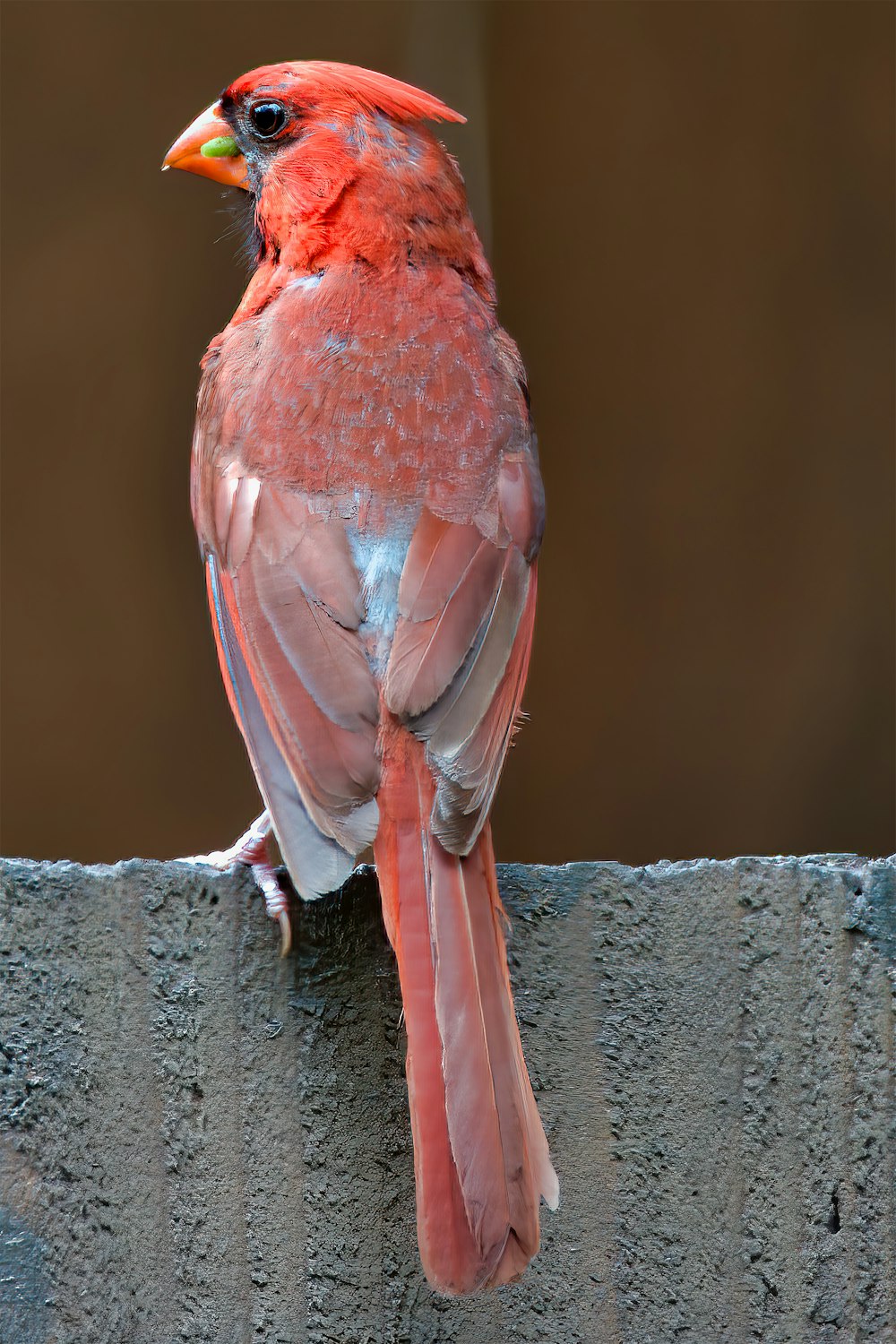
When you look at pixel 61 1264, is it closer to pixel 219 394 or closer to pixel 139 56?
pixel 219 394

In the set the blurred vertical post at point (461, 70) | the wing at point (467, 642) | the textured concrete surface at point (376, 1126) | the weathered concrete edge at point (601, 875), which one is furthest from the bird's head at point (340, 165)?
the blurred vertical post at point (461, 70)

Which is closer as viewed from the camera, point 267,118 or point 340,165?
point 340,165

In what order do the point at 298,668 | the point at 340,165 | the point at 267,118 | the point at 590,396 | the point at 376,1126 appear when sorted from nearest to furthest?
1. the point at 376,1126
2. the point at 298,668
3. the point at 340,165
4. the point at 267,118
5. the point at 590,396

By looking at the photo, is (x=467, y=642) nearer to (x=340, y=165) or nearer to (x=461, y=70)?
(x=340, y=165)

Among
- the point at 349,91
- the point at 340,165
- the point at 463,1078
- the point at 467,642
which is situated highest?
the point at 349,91

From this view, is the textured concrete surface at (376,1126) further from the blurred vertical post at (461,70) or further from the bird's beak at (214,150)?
the blurred vertical post at (461,70)

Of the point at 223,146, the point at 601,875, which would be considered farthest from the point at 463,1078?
the point at 223,146

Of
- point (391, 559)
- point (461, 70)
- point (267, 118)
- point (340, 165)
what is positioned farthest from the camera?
point (461, 70)

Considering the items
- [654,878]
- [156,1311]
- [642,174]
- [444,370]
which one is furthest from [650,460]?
[156,1311]
